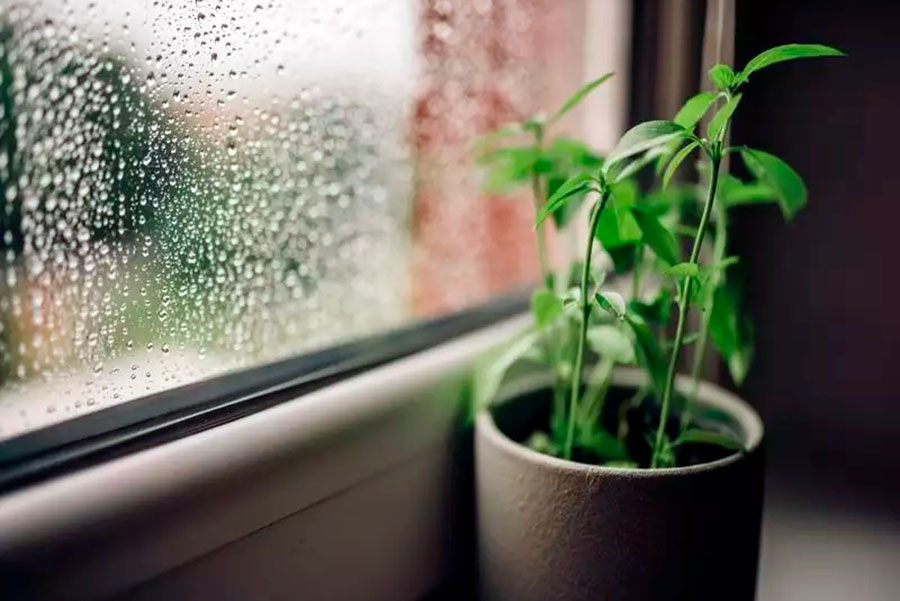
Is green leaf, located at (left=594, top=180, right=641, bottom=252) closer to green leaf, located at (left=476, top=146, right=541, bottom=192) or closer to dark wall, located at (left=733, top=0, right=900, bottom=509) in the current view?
green leaf, located at (left=476, top=146, right=541, bottom=192)

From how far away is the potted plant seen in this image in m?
0.53

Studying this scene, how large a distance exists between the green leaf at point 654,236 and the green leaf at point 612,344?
64 millimetres

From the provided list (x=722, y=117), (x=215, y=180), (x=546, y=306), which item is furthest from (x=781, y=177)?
(x=215, y=180)

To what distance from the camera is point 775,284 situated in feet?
3.00

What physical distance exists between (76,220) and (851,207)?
74cm

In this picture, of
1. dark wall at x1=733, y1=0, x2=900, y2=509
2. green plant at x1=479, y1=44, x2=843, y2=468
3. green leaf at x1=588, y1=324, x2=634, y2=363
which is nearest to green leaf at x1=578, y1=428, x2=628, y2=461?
green plant at x1=479, y1=44, x2=843, y2=468

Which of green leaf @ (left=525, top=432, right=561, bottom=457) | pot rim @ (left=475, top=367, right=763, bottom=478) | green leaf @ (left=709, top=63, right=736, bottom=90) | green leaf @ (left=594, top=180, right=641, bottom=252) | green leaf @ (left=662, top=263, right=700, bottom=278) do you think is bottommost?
green leaf @ (left=525, top=432, right=561, bottom=457)

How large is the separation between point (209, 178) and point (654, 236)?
31 centimetres

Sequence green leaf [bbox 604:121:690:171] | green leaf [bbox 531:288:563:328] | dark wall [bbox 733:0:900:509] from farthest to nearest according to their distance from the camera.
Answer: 1. dark wall [bbox 733:0:900:509]
2. green leaf [bbox 531:288:563:328]
3. green leaf [bbox 604:121:690:171]

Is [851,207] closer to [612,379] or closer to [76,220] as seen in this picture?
[612,379]

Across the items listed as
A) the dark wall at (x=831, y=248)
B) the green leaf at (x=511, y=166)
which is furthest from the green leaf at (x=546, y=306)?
the dark wall at (x=831, y=248)

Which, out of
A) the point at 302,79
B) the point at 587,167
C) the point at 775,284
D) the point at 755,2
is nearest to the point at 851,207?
the point at 775,284

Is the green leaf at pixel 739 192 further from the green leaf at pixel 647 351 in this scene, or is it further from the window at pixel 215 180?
the window at pixel 215 180

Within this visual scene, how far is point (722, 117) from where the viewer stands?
505 millimetres
